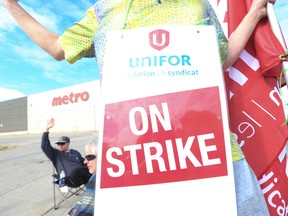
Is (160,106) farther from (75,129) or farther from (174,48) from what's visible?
(75,129)

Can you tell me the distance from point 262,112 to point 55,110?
44.1 meters

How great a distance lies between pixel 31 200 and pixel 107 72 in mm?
6355

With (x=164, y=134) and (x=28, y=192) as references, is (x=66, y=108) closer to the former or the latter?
(x=28, y=192)

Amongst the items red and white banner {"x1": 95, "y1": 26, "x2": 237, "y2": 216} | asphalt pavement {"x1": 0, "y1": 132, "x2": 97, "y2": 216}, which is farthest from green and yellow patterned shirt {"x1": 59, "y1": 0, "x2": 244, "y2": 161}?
asphalt pavement {"x1": 0, "y1": 132, "x2": 97, "y2": 216}

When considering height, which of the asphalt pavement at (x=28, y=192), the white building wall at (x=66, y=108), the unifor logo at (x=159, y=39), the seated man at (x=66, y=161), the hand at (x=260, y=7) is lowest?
the asphalt pavement at (x=28, y=192)

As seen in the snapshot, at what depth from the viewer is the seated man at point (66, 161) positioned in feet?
19.2

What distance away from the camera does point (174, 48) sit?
100 centimetres

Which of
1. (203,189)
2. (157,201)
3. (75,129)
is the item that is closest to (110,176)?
(157,201)

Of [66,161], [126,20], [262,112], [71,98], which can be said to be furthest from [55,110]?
[126,20]

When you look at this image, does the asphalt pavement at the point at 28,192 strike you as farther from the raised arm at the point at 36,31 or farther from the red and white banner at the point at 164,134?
the red and white banner at the point at 164,134

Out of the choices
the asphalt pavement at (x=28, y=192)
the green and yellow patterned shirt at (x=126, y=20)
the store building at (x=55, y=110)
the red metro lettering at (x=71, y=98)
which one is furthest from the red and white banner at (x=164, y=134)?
the red metro lettering at (x=71, y=98)

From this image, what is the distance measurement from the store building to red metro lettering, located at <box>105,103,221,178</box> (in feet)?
107

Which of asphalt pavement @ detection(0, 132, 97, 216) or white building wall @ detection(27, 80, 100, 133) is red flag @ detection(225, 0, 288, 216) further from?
white building wall @ detection(27, 80, 100, 133)

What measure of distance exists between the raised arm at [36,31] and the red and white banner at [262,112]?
768 mm
